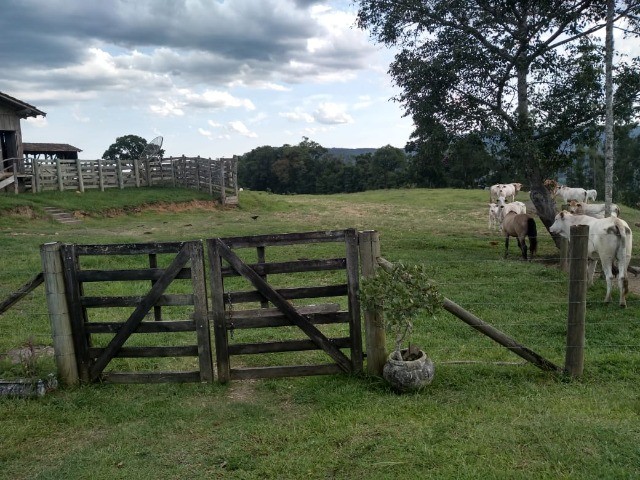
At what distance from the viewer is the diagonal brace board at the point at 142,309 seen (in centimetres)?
590

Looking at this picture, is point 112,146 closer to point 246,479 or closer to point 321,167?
point 321,167

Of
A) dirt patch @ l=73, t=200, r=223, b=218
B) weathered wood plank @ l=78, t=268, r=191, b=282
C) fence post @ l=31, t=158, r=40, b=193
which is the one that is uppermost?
fence post @ l=31, t=158, r=40, b=193

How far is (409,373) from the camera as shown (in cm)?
545

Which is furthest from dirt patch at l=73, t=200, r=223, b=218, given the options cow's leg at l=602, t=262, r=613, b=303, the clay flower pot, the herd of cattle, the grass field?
the clay flower pot

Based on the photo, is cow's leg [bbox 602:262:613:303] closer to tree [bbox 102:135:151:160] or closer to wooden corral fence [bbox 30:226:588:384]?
wooden corral fence [bbox 30:226:588:384]

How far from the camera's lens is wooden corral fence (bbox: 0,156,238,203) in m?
26.2

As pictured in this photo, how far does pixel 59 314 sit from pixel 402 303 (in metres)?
3.86

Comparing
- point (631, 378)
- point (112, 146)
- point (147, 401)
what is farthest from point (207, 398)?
point (112, 146)

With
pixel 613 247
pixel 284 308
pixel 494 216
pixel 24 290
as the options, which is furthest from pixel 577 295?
pixel 494 216

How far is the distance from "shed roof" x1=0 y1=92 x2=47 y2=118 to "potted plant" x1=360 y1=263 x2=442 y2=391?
2713cm

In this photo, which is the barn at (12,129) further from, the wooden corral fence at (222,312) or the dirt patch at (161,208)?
the wooden corral fence at (222,312)

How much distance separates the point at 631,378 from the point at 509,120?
36.4ft

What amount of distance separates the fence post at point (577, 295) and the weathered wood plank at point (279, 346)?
7.98 ft

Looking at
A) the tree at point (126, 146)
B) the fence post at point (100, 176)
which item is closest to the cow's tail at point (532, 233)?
the fence post at point (100, 176)
